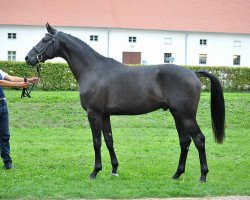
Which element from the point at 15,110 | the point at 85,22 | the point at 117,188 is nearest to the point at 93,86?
the point at 117,188

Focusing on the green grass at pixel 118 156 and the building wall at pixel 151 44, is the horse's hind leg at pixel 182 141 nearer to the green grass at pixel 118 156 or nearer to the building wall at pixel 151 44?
the green grass at pixel 118 156

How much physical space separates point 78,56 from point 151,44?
4775 centimetres

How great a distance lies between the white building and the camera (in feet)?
177

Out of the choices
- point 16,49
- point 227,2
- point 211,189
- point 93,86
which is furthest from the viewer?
point 227,2

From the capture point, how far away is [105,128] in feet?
29.3

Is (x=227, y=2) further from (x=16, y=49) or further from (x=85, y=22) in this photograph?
(x=16, y=49)

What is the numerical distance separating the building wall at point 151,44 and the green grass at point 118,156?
36.0m

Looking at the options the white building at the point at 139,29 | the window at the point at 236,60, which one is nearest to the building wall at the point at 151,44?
the white building at the point at 139,29

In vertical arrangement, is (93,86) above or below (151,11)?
below

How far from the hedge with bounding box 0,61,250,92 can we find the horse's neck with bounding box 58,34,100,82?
1703cm

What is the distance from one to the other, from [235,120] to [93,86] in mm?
9903

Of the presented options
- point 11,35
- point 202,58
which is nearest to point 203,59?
point 202,58

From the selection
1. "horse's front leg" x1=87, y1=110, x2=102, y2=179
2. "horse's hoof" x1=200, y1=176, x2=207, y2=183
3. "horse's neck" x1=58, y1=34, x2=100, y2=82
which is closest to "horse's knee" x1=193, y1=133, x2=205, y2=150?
"horse's hoof" x1=200, y1=176, x2=207, y2=183

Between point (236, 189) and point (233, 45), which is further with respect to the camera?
point (233, 45)
